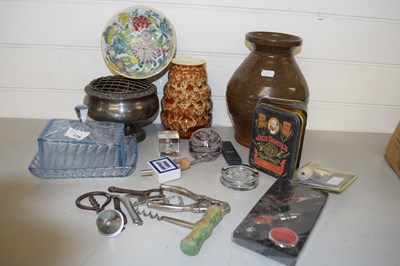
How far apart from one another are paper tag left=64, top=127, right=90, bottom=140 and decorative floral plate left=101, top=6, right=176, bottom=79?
255 millimetres

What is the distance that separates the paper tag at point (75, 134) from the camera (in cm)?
87

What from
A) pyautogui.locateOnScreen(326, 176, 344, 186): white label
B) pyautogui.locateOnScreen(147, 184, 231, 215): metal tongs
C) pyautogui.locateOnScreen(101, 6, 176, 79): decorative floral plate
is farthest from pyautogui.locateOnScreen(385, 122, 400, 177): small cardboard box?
pyautogui.locateOnScreen(101, 6, 176, 79): decorative floral plate

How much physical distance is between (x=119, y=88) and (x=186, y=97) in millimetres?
204

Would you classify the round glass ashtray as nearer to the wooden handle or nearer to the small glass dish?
the wooden handle

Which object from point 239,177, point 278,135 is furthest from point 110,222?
point 278,135

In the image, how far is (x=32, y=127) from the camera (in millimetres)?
1141

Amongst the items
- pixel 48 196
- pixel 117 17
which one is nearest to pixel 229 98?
pixel 117 17

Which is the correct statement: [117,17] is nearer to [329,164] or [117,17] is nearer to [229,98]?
[229,98]

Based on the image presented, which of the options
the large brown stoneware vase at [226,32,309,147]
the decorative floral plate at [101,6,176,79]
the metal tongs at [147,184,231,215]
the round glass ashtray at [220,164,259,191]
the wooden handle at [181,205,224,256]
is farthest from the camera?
the decorative floral plate at [101,6,176,79]

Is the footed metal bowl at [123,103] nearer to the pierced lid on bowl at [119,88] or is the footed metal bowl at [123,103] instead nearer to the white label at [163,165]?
the pierced lid on bowl at [119,88]

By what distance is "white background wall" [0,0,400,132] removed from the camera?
1.09 metres

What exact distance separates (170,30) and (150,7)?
89mm

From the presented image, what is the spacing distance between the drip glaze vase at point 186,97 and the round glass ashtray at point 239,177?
0.22 metres

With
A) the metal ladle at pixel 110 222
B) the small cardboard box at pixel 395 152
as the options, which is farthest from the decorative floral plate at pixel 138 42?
the small cardboard box at pixel 395 152
